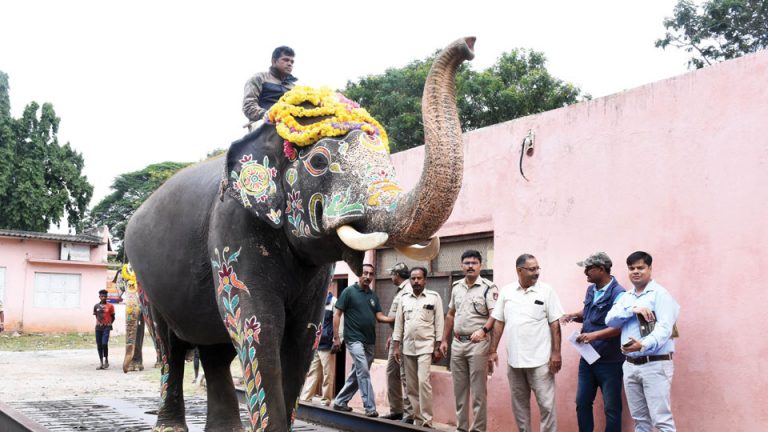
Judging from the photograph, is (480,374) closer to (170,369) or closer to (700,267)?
(700,267)

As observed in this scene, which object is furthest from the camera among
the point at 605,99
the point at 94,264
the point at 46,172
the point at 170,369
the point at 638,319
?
the point at 46,172

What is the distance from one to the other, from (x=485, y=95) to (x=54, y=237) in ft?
53.6

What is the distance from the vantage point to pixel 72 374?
48.5ft

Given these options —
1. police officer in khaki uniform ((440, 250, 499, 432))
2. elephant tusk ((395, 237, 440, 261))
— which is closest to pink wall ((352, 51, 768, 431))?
police officer in khaki uniform ((440, 250, 499, 432))

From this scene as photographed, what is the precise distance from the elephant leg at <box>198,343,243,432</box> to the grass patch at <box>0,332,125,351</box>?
19.4 meters

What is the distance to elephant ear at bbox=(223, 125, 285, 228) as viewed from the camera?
3516 mm

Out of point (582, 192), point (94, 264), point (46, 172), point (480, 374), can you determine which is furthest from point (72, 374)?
point (46, 172)

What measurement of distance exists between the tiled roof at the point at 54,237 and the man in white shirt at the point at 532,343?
78.6 ft

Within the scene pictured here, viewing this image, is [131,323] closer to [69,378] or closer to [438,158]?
[69,378]

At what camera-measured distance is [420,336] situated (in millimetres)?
8320

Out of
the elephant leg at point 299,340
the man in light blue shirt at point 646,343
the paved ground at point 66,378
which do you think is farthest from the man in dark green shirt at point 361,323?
the elephant leg at point 299,340

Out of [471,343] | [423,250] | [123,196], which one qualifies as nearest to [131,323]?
[471,343]

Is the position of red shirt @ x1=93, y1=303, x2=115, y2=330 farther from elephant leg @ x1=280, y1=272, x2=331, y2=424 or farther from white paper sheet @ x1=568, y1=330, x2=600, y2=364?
elephant leg @ x1=280, y1=272, x2=331, y2=424

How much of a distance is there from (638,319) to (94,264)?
2615 cm
